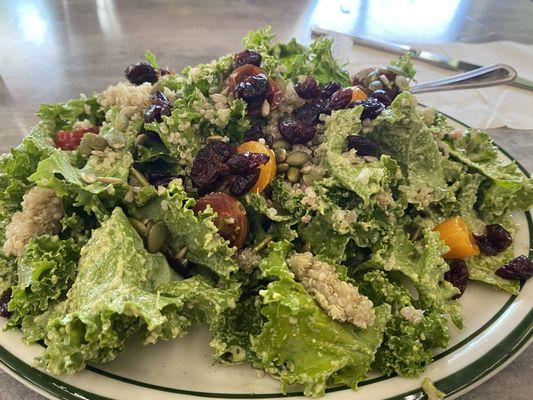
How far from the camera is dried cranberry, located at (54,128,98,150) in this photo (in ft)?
6.14

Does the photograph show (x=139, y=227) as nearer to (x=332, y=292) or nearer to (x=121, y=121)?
(x=121, y=121)

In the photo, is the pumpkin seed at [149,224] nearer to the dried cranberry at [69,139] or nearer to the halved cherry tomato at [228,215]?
the halved cherry tomato at [228,215]

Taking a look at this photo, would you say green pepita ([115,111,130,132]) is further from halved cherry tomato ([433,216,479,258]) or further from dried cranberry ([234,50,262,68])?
halved cherry tomato ([433,216,479,258])

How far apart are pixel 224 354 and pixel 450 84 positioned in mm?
2077

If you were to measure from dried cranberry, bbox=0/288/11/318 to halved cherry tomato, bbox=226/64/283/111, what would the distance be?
99 cm

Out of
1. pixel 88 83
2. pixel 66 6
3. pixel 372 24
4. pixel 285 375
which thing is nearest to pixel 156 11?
pixel 66 6

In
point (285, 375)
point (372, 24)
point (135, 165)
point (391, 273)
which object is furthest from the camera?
point (372, 24)

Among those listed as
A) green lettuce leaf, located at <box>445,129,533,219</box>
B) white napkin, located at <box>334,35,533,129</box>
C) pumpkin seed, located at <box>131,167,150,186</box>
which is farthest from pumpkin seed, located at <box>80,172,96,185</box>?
white napkin, located at <box>334,35,533,129</box>

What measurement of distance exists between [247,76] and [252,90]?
0.13m

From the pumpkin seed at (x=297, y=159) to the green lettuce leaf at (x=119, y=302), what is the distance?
0.54 m

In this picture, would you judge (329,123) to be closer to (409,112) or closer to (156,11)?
(409,112)

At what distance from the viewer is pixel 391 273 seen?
1.52 meters

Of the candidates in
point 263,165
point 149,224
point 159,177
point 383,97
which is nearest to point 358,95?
point 383,97

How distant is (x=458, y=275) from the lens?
1586 millimetres
